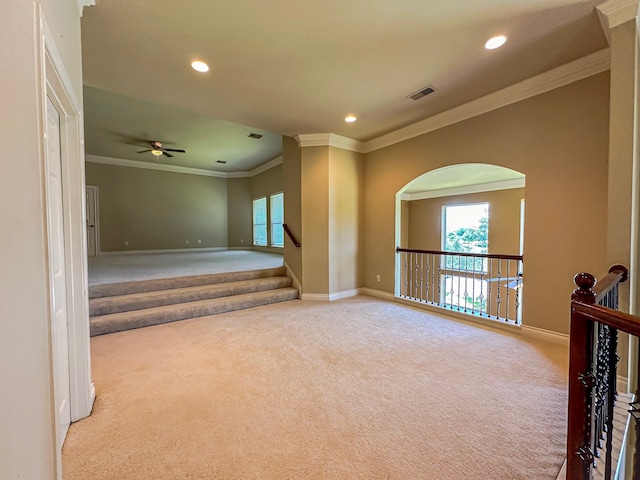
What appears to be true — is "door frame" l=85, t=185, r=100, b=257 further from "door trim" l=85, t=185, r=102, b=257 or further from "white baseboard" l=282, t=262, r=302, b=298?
"white baseboard" l=282, t=262, r=302, b=298

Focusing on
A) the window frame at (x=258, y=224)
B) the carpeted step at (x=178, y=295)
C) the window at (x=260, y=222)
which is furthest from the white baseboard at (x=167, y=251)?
the carpeted step at (x=178, y=295)

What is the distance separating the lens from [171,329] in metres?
3.29

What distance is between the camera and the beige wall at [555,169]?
259 cm

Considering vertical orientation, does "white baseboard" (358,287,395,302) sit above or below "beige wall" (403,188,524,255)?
below

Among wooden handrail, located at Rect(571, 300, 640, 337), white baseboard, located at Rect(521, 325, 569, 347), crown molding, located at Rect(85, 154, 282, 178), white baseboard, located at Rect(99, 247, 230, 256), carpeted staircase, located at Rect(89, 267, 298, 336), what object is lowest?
white baseboard, located at Rect(521, 325, 569, 347)

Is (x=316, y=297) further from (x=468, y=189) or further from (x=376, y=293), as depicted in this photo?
(x=468, y=189)

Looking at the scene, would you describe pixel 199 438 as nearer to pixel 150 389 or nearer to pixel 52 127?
pixel 150 389

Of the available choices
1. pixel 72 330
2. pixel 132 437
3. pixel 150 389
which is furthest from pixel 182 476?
pixel 72 330

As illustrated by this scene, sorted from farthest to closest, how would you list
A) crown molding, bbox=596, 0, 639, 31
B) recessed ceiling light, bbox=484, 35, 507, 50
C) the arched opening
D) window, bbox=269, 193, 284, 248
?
window, bbox=269, 193, 284, 248 → the arched opening → recessed ceiling light, bbox=484, 35, 507, 50 → crown molding, bbox=596, 0, 639, 31

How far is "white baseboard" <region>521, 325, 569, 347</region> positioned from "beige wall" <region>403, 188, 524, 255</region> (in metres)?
3.99

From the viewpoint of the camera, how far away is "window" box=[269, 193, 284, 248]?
331 inches

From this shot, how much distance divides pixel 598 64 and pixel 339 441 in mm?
3735

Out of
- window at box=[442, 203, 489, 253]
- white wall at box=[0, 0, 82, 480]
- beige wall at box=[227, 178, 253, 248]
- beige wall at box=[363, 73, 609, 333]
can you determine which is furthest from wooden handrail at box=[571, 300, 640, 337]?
beige wall at box=[227, 178, 253, 248]

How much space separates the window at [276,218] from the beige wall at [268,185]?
12cm
